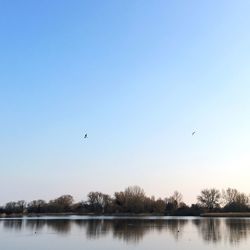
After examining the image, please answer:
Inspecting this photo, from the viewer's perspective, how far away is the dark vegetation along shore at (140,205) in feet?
356

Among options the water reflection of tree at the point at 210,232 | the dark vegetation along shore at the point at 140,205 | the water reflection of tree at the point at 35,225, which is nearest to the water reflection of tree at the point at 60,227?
Result: the water reflection of tree at the point at 35,225

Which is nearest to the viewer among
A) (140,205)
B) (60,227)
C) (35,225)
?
(60,227)

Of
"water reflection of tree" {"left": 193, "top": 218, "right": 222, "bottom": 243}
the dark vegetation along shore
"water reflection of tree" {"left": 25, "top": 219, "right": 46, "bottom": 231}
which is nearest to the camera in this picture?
"water reflection of tree" {"left": 193, "top": 218, "right": 222, "bottom": 243}

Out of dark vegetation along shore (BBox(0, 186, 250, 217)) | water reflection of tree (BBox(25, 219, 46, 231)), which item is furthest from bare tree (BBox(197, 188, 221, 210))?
water reflection of tree (BBox(25, 219, 46, 231))

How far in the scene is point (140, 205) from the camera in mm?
116812

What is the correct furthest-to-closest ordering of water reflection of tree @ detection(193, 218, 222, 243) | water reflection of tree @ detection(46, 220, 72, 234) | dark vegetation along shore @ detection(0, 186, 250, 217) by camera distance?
dark vegetation along shore @ detection(0, 186, 250, 217), water reflection of tree @ detection(46, 220, 72, 234), water reflection of tree @ detection(193, 218, 222, 243)

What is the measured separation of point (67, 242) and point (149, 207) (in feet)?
301

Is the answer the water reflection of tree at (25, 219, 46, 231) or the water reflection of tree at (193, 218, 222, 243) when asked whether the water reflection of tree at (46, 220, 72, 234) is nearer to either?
the water reflection of tree at (25, 219, 46, 231)

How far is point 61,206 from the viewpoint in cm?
13775

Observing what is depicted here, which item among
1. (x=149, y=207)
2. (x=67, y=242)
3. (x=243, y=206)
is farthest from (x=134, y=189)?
(x=67, y=242)

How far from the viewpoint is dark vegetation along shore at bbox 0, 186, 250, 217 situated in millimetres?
108625

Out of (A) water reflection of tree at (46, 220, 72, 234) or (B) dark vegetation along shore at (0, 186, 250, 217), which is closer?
(A) water reflection of tree at (46, 220, 72, 234)

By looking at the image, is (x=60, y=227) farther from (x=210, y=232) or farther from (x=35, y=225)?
(x=210, y=232)

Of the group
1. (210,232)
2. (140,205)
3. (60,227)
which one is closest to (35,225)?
(60,227)
